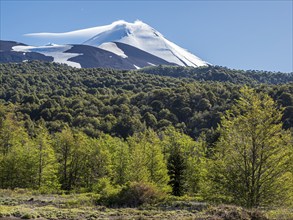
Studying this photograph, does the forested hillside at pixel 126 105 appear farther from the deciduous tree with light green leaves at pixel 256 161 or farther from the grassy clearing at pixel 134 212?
the deciduous tree with light green leaves at pixel 256 161

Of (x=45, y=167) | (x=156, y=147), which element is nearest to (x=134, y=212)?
(x=156, y=147)

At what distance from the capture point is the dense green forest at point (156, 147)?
21062mm

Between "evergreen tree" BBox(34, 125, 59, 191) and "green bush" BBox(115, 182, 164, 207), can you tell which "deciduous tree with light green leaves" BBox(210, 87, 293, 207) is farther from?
"evergreen tree" BBox(34, 125, 59, 191)

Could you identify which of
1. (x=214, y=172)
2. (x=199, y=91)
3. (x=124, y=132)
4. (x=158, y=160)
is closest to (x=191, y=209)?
(x=214, y=172)

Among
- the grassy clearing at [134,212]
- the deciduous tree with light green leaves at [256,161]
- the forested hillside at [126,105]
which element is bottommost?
the grassy clearing at [134,212]

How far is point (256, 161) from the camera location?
21.2 meters

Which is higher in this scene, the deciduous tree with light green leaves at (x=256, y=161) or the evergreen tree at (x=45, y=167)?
the deciduous tree with light green leaves at (x=256, y=161)

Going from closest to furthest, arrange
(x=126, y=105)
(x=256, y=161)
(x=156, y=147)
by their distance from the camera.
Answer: (x=256, y=161) < (x=156, y=147) < (x=126, y=105)

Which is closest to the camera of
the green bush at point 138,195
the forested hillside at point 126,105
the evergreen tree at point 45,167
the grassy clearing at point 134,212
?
the grassy clearing at point 134,212

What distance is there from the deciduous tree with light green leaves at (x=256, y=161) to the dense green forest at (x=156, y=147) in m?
0.06

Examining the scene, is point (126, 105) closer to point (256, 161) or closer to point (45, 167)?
point (45, 167)

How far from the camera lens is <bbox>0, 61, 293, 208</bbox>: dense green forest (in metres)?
21.1

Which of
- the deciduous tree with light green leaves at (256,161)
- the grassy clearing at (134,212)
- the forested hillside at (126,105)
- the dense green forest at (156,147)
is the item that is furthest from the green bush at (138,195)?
the forested hillside at (126,105)

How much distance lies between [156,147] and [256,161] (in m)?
23.1
